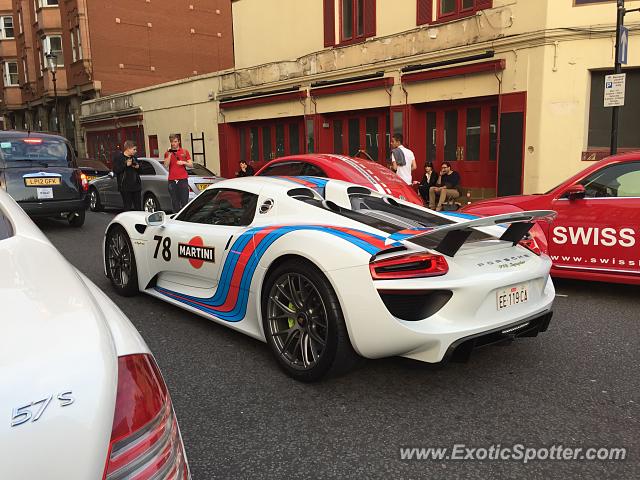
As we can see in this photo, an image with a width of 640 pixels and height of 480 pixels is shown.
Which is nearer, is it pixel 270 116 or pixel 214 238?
pixel 214 238

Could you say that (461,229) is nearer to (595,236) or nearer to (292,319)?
(292,319)

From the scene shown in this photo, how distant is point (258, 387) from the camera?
3359 mm

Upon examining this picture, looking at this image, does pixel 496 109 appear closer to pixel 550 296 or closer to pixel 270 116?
pixel 270 116

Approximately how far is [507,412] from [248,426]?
4.73 ft

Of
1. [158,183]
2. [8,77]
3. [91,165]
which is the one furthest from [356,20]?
[8,77]

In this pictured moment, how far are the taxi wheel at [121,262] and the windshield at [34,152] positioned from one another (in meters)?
6.09

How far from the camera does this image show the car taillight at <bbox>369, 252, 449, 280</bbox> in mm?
3002

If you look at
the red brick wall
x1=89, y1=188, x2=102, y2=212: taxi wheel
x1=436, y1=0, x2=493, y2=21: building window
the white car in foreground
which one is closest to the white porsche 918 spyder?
the white car in foreground

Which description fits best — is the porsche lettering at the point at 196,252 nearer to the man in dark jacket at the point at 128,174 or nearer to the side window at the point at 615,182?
the side window at the point at 615,182

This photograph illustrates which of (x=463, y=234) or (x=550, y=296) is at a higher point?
(x=463, y=234)

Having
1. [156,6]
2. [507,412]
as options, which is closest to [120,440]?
[507,412]

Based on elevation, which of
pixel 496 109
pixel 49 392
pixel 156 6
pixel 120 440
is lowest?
pixel 120 440

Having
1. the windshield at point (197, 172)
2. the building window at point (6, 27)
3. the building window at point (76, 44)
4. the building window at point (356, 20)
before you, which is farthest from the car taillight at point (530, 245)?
the building window at point (6, 27)

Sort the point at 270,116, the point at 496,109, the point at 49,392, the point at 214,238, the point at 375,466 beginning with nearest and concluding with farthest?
the point at 49,392 → the point at 375,466 → the point at 214,238 → the point at 496,109 → the point at 270,116
